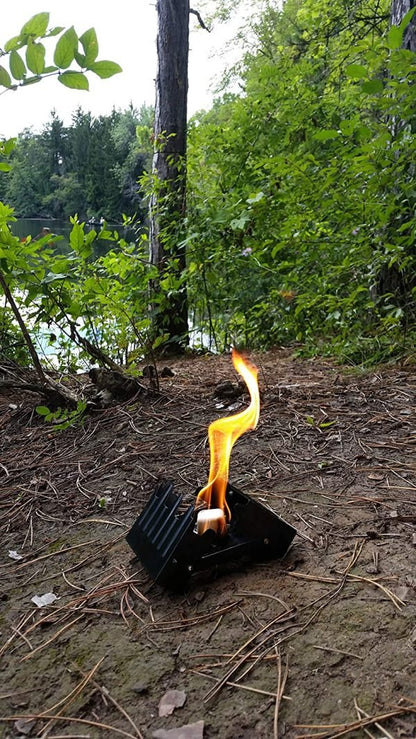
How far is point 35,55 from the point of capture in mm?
1138

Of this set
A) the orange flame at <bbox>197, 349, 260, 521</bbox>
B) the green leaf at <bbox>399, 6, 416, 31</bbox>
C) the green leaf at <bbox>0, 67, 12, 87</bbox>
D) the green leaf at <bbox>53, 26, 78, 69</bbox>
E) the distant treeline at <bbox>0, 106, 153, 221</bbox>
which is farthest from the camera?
the distant treeline at <bbox>0, 106, 153, 221</bbox>

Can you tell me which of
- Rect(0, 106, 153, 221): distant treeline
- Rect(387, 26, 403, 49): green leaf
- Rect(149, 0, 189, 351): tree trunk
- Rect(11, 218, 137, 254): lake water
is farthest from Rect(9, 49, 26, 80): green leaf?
Rect(0, 106, 153, 221): distant treeline

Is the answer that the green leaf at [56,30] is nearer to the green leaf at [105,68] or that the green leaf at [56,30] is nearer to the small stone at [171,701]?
the green leaf at [105,68]

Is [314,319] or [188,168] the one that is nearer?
[314,319]

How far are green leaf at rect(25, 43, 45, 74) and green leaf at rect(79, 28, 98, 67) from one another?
0.36ft

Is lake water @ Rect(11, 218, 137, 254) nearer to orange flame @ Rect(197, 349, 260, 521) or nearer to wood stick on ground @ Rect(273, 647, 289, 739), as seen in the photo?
orange flame @ Rect(197, 349, 260, 521)

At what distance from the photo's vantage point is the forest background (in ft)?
8.62

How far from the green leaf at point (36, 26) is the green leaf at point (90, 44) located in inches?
4.4

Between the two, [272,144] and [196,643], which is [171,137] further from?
[196,643]

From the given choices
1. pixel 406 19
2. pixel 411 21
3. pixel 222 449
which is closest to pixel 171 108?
pixel 411 21

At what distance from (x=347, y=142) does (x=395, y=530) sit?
2.61 meters

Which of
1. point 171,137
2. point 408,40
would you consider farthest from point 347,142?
point 171,137

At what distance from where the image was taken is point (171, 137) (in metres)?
6.10

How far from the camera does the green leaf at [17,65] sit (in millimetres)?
1173
